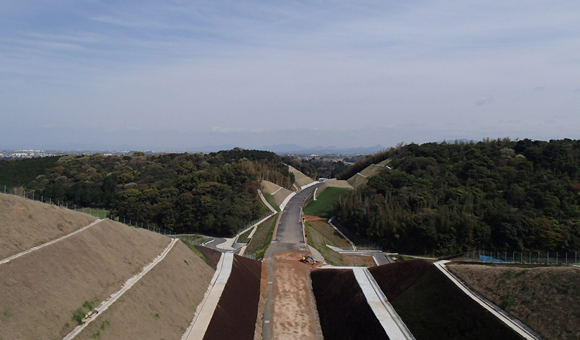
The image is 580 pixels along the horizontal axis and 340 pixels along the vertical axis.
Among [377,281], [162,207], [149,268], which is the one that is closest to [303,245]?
[377,281]

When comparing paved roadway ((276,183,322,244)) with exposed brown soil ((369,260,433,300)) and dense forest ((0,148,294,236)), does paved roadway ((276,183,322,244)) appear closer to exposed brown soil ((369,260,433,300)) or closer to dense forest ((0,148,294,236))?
dense forest ((0,148,294,236))

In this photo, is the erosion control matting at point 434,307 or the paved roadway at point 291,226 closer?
the erosion control matting at point 434,307

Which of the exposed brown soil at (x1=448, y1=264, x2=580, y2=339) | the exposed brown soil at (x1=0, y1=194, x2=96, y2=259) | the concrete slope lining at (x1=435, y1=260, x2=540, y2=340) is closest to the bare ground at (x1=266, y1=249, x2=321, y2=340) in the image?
the concrete slope lining at (x1=435, y1=260, x2=540, y2=340)

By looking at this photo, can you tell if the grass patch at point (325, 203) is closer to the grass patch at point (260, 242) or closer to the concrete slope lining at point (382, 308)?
the grass patch at point (260, 242)

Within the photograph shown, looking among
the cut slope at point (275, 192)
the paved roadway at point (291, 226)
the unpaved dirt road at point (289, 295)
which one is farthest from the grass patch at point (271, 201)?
the unpaved dirt road at point (289, 295)

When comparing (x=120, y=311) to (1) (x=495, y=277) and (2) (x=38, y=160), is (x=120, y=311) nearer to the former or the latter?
(1) (x=495, y=277)

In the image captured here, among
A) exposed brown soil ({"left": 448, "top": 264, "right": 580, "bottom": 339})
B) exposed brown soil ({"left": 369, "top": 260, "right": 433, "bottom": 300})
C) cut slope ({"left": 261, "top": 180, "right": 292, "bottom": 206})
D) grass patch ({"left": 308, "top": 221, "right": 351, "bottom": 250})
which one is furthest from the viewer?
cut slope ({"left": 261, "top": 180, "right": 292, "bottom": 206})

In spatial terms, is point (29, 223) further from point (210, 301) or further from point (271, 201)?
point (271, 201)
